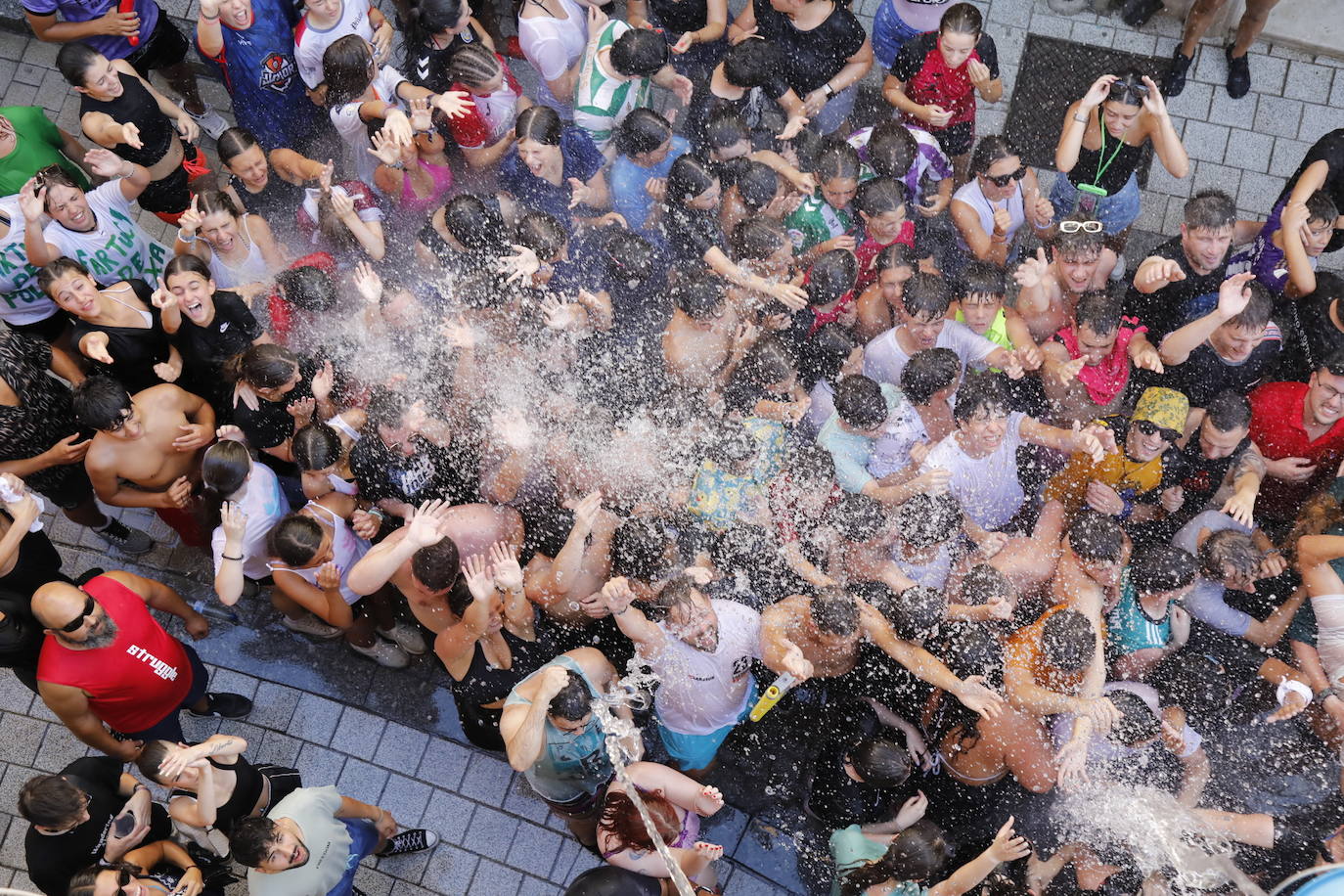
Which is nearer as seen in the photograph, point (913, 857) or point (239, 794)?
point (913, 857)

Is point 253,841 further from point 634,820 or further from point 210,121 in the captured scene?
point 210,121

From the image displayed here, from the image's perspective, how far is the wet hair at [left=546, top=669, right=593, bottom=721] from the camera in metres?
4.13

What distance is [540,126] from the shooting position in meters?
5.39

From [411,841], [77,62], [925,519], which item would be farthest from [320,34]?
[411,841]

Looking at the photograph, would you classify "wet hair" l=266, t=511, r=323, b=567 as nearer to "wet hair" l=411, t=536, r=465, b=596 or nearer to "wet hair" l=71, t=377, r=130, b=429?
"wet hair" l=411, t=536, r=465, b=596

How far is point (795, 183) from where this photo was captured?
5559 mm

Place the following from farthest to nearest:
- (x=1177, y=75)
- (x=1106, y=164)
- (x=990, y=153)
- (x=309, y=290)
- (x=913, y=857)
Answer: (x=1177, y=75), (x=1106, y=164), (x=990, y=153), (x=309, y=290), (x=913, y=857)

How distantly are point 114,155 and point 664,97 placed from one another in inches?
123

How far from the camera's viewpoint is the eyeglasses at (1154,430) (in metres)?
4.76

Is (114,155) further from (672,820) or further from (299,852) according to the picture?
(672,820)

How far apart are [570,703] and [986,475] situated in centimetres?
213

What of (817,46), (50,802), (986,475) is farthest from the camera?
(817,46)

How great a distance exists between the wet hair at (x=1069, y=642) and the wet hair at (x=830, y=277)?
1.79m

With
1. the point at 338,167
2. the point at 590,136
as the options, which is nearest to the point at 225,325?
the point at 338,167
